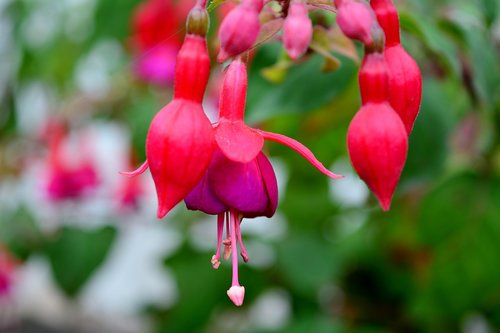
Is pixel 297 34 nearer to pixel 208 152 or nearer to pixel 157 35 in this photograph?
pixel 208 152

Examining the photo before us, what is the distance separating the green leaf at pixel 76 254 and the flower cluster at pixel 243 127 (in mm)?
822

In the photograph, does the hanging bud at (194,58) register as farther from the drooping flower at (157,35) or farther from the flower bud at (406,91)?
the drooping flower at (157,35)

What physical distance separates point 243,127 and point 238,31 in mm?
58

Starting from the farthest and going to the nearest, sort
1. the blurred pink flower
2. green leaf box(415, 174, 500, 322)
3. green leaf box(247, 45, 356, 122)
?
the blurred pink flower < green leaf box(415, 174, 500, 322) < green leaf box(247, 45, 356, 122)

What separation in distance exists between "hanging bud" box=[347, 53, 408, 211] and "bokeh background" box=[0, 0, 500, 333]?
0.16 metres

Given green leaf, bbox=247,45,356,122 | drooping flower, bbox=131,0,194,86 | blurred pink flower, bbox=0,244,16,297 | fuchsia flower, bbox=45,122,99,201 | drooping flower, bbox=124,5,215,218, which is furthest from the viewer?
blurred pink flower, bbox=0,244,16,297

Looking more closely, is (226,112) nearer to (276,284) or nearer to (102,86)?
(276,284)

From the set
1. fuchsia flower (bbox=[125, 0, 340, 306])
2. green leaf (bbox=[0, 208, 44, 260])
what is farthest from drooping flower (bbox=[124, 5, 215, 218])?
green leaf (bbox=[0, 208, 44, 260])

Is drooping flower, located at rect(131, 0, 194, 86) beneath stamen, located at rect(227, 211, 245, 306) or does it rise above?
beneath

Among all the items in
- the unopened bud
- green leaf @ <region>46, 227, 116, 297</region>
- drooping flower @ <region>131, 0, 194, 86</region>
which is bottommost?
green leaf @ <region>46, 227, 116, 297</region>

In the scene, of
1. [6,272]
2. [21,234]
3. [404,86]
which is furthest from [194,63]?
[6,272]

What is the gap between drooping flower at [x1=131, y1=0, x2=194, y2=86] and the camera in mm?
1116

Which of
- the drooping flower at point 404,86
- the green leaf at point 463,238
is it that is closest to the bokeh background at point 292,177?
the green leaf at point 463,238

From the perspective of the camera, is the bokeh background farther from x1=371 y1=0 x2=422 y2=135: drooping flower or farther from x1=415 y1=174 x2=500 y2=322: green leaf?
x1=371 y1=0 x2=422 y2=135: drooping flower
